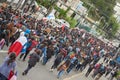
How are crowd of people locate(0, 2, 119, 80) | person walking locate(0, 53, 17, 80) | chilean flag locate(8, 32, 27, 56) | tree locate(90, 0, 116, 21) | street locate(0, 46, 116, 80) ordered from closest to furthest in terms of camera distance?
person walking locate(0, 53, 17, 80) → chilean flag locate(8, 32, 27, 56) → crowd of people locate(0, 2, 119, 80) → street locate(0, 46, 116, 80) → tree locate(90, 0, 116, 21)

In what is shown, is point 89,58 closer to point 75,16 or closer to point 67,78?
point 67,78

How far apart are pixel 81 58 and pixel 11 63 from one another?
18074mm

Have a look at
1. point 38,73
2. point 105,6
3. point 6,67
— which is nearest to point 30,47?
point 38,73

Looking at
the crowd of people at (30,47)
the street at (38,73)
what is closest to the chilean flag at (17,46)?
the crowd of people at (30,47)

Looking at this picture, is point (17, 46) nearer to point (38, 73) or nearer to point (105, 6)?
point (38, 73)

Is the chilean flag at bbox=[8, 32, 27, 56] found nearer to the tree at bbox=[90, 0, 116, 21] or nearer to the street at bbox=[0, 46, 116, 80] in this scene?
the street at bbox=[0, 46, 116, 80]

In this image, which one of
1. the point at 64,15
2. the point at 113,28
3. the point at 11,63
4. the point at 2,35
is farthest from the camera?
the point at 113,28

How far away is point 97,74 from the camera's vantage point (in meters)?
33.3

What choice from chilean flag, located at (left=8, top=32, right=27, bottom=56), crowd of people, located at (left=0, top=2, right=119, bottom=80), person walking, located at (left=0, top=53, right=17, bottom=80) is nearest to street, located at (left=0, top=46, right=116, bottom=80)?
crowd of people, located at (left=0, top=2, right=119, bottom=80)

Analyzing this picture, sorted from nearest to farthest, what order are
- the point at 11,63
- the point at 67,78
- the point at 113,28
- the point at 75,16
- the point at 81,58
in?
the point at 11,63 → the point at 67,78 → the point at 81,58 → the point at 75,16 → the point at 113,28

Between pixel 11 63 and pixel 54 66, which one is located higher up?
pixel 11 63

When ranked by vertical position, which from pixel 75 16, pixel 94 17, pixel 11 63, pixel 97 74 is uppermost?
pixel 11 63

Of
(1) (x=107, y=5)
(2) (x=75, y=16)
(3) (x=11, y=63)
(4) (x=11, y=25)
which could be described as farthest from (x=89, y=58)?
(1) (x=107, y=5)

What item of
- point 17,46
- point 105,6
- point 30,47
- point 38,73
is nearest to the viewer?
point 17,46
